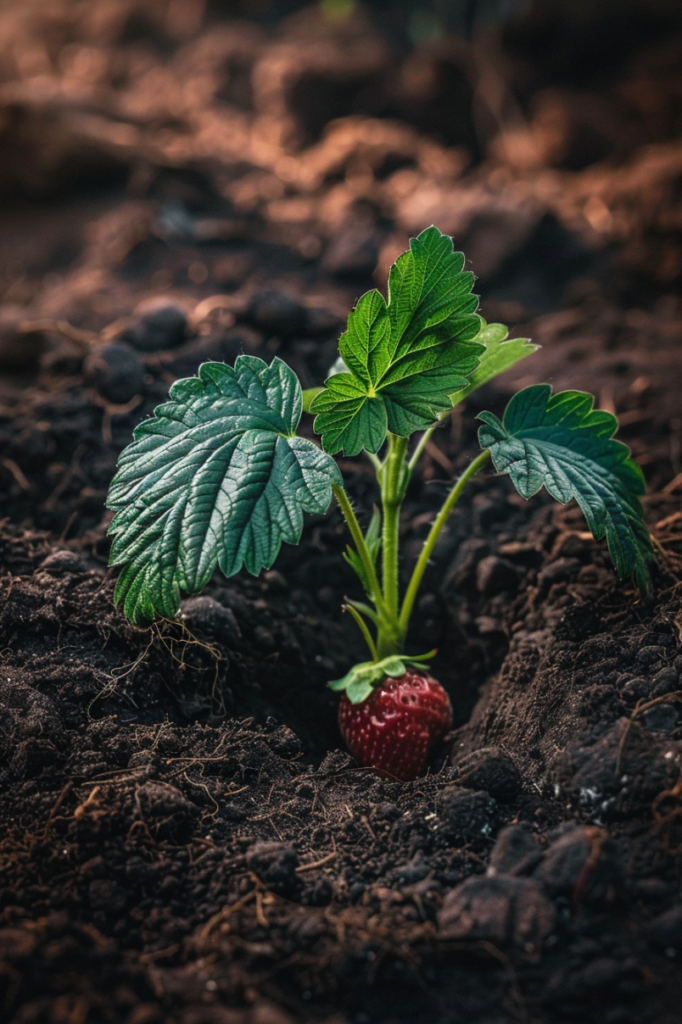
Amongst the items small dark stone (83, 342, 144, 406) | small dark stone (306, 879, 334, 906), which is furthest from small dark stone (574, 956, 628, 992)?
small dark stone (83, 342, 144, 406)

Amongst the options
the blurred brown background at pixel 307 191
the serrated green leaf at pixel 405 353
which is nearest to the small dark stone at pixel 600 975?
the serrated green leaf at pixel 405 353

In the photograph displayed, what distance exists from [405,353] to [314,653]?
0.85 metres

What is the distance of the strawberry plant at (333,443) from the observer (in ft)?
4.80

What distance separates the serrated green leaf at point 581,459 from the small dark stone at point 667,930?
2.13 feet

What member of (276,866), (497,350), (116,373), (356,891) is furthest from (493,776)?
(116,373)

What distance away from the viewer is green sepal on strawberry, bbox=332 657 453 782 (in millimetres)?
1747

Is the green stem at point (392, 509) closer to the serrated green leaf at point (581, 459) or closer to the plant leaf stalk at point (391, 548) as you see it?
the plant leaf stalk at point (391, 548)

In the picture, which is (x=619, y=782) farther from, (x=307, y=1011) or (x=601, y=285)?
(x=601, y=285)

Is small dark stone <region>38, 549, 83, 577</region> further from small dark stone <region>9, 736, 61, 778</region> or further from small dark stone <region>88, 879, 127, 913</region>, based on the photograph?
small dark stone <region>88, 879, 127, 913</region>

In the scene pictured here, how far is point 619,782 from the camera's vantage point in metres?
1.40

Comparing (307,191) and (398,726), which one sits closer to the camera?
(398,726)

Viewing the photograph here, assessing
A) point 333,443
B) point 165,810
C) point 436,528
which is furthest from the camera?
point 436,528

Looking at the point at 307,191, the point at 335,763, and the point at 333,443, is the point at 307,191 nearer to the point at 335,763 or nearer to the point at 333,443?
the point at 333,443

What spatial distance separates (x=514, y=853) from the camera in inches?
52.9
